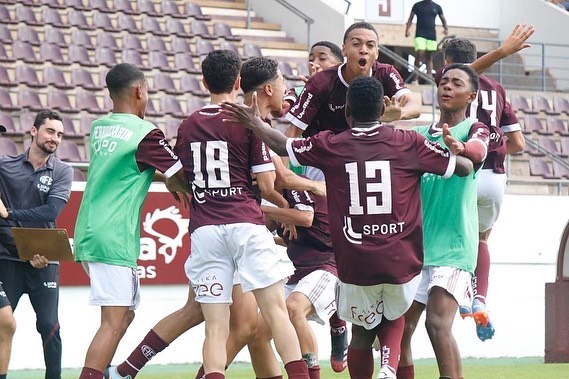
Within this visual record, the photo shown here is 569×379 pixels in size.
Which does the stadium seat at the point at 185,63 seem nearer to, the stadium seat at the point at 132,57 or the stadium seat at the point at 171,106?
the stadium seat at the point at 132,57

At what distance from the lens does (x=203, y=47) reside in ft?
63.4

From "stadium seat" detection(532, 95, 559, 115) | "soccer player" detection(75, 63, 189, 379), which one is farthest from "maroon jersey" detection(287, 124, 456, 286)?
"stadium seat" detection(532, 95, 559, 115)

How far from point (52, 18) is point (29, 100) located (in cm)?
282

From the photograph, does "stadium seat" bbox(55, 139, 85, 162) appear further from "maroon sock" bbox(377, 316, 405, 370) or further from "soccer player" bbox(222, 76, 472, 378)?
"maroon sock" bbox(377, 316, 405, 370)

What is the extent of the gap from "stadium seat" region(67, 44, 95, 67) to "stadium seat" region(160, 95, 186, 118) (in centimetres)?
115

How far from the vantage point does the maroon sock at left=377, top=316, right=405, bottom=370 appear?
727cm

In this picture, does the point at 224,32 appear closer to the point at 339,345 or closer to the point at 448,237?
the point at 339,345

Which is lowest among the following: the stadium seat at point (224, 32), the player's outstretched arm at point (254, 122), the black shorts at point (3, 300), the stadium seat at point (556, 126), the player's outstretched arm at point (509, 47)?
the black shorts at point (3, 300)

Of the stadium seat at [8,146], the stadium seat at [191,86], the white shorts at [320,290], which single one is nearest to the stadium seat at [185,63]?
the stadium seat at [191,86]

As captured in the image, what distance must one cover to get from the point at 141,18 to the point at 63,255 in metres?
11.1

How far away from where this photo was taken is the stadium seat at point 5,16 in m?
18.0

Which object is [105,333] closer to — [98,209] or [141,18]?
[98,209]

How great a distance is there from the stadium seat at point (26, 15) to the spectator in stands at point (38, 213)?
8.70m

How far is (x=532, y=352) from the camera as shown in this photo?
14.5 metres
